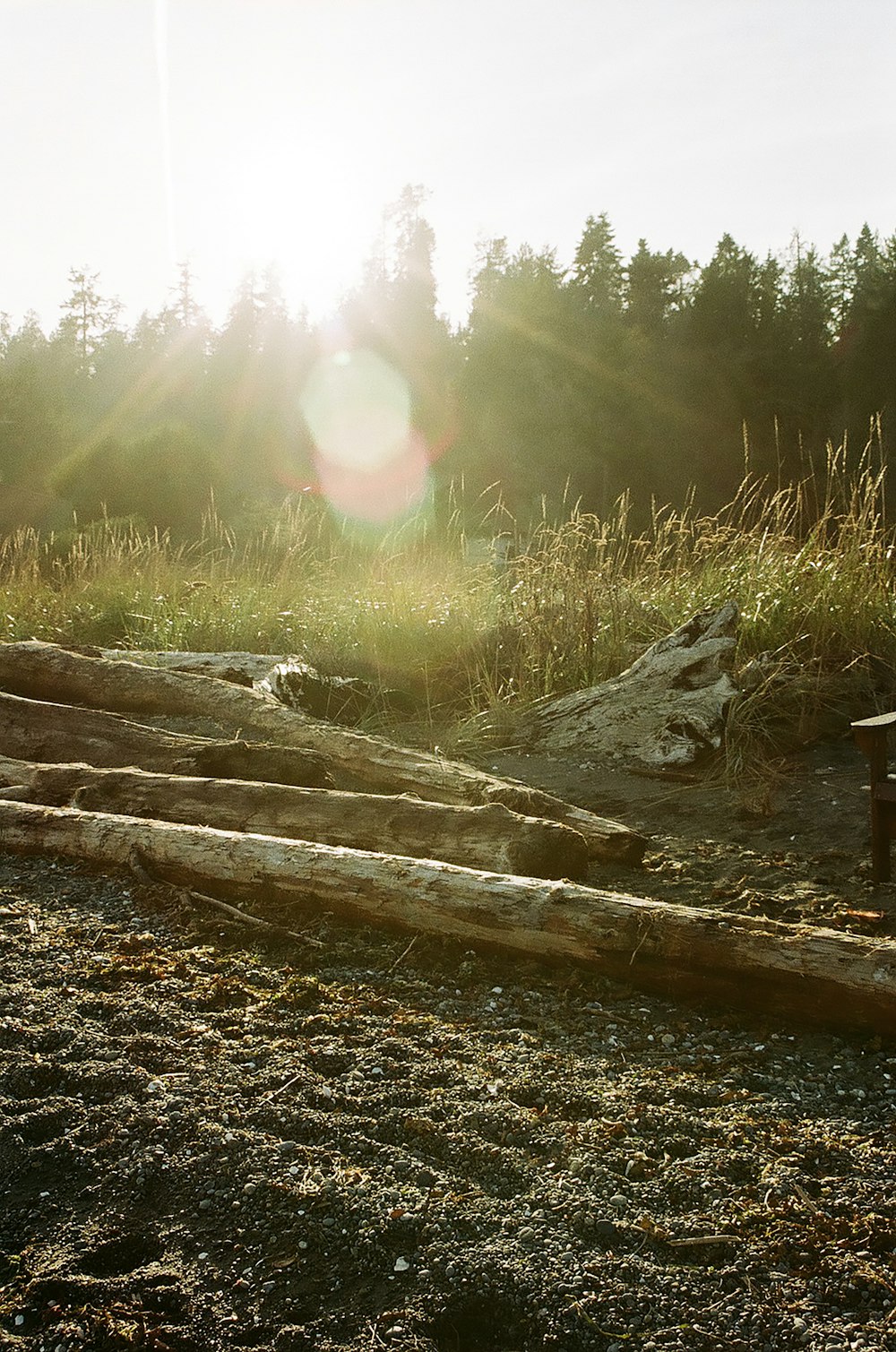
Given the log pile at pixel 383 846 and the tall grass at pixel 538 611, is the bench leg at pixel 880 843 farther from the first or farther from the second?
the tall grass at pixel 538 611

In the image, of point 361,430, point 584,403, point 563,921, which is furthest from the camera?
point 361,430

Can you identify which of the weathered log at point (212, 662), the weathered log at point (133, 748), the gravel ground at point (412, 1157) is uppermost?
the weathered log at point (212, 662)

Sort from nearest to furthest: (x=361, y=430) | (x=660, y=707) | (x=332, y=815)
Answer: (x=332, y=815) → (x=660, y=707) → (x=361, y=430)

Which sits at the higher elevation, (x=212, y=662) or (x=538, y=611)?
(x=538, y=611)

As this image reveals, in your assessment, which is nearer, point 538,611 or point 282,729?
point 282,729

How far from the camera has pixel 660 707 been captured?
17.4 ft

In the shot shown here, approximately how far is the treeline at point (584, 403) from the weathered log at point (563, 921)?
44.5ft

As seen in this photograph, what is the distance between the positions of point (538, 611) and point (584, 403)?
15104mm

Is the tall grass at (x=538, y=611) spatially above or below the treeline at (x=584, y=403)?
below

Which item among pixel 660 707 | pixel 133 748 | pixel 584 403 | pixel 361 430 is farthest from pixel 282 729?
pixel 361 430

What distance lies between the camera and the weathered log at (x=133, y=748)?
4.24 meters

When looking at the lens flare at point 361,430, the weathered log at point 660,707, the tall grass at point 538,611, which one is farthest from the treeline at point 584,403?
the weathered log at point 660,707

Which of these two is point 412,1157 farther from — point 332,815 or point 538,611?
point 538,611

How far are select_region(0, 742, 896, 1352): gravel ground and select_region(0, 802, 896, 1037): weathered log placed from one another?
0.28 feet
